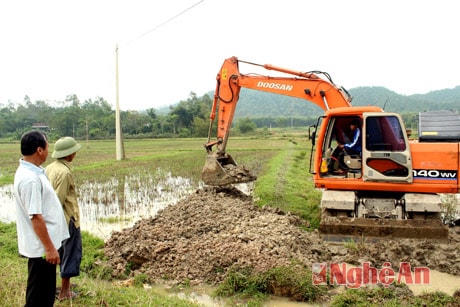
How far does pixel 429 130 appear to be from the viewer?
7340 millimetres

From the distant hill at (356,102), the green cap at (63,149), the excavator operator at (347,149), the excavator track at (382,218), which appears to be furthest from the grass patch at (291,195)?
the distant hill at (356,102)

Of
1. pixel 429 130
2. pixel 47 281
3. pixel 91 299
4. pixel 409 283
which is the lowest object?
pixel 409 283

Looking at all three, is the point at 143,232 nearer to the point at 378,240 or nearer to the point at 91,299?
the point at 91,299

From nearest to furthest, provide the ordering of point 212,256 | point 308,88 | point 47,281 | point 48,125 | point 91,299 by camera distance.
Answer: point 47,281
point 91,299
point 212,256
point 308,88
point 48,125

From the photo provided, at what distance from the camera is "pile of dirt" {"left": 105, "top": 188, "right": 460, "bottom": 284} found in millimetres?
5441

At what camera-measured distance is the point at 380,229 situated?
21.7 ft

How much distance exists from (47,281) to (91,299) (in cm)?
78

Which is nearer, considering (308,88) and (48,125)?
(308,88)

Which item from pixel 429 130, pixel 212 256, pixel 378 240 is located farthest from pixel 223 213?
pixel 429 130

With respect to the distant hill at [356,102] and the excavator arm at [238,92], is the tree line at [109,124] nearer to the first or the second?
the excavator arm at [238,92]

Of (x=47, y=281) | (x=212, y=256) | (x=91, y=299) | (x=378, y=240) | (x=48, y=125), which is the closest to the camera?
(x=47, y=281)

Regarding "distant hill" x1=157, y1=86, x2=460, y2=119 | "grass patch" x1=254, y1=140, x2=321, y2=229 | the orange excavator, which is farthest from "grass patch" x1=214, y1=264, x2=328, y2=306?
"distant hill" x1=157, y1=86, x2=460, y2=119

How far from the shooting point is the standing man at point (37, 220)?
10.6 feet

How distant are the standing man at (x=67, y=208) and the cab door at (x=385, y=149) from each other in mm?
4931
